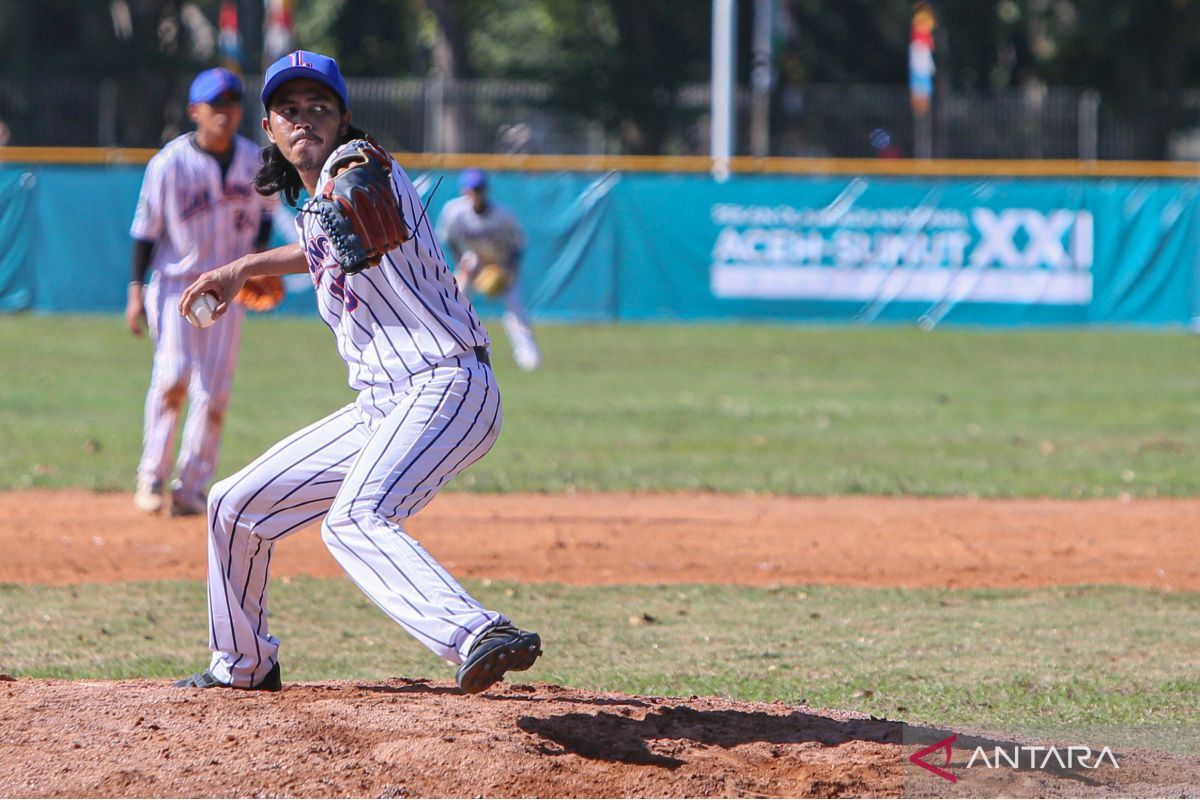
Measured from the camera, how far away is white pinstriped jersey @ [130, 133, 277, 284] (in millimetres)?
7910

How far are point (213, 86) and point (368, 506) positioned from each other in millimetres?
4296

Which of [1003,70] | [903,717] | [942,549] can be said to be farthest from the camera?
[1003,70]

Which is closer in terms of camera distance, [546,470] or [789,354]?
[546,470]

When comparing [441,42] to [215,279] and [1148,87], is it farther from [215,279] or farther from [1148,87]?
[215,279]

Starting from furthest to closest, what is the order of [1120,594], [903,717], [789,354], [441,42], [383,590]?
[441,42]
[789,354]
[1120,594]
[903,717]
[383,590]

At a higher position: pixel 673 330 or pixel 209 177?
pixel 209 177

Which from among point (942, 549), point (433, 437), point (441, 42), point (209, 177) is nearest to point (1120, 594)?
point (942, 549)

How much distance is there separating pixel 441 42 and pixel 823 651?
2935 centimetres

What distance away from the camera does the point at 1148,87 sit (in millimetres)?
34938

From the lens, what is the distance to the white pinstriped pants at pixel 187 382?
26.3 feet

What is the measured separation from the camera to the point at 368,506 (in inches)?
158

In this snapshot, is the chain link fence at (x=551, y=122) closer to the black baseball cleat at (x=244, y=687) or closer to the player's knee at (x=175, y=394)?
the player's knee at (x=175, y=394)

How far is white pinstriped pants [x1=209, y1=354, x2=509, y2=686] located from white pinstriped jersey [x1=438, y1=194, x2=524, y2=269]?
500 inches

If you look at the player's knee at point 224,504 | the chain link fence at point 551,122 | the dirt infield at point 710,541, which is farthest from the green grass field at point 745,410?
the chain link fence at point 551,122
